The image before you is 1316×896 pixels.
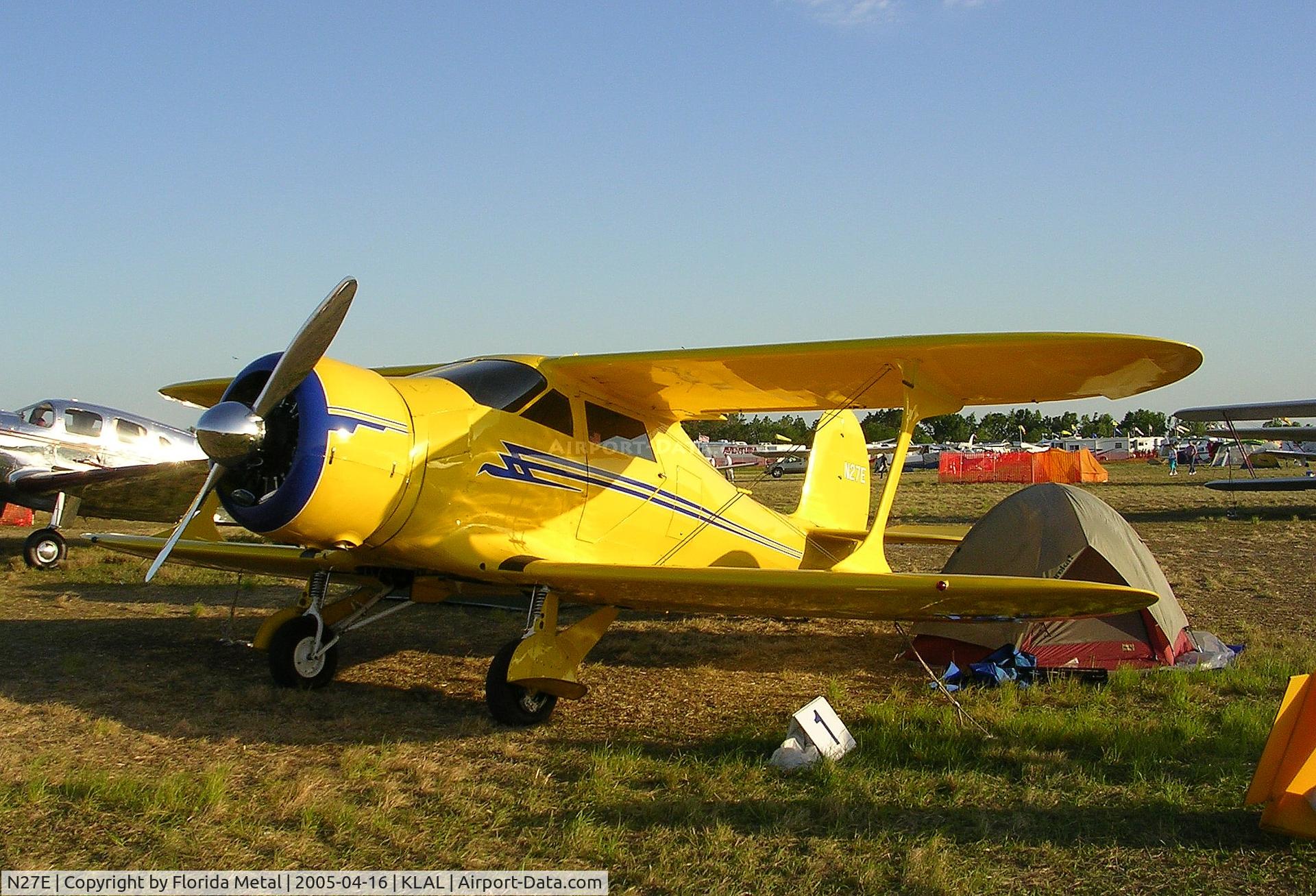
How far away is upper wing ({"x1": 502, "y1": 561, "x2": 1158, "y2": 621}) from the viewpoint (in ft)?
14.8

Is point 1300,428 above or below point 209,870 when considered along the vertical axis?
above

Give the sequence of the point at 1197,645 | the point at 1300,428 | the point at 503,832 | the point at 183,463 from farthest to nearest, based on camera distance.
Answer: the point at 1300,428 → the point at 183,463 → the point at 1197,645 → the point at 503,832

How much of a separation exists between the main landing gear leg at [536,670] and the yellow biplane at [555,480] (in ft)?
0.05

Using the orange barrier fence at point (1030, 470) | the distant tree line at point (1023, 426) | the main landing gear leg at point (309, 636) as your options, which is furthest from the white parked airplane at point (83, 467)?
the distant tree line at point (1023, 426)

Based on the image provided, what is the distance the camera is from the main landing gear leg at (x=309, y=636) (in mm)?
6117

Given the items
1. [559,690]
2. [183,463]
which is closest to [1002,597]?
[559,690]

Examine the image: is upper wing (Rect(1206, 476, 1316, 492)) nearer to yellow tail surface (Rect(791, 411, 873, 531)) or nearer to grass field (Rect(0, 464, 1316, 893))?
yellow tail surface (Rect(791, 411, 873, 531))

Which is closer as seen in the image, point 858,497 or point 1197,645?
point 1197,645

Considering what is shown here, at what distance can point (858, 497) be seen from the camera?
9.94 m

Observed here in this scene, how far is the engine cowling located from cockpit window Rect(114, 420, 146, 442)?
40.5ft

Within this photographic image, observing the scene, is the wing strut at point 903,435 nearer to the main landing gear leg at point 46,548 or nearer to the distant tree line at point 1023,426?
the main landing gear leg at point 46,548

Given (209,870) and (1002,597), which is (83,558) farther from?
(1002,597)

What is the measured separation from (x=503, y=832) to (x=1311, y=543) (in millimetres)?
15582

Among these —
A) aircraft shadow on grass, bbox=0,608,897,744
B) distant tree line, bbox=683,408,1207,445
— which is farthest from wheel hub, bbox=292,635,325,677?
distant tree line, bbox=683,408,1207,445
